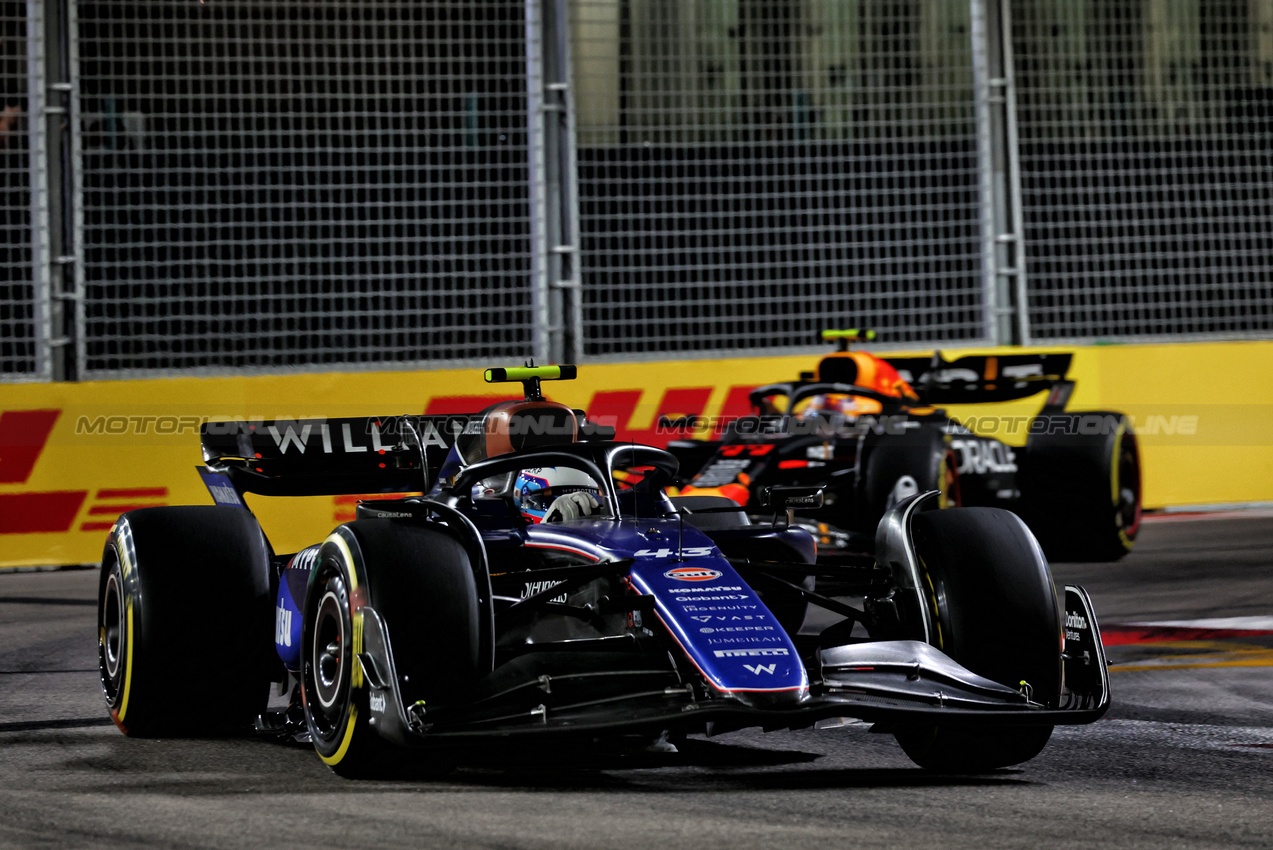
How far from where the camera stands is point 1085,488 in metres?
10.3

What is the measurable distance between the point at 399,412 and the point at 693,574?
6917 millimetres

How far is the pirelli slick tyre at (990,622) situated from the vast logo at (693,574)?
2.05ft

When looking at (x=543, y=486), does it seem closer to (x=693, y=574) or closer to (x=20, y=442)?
(x=693, y=574)

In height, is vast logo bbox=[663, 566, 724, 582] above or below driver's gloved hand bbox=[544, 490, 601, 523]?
below

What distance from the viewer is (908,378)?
37.8 ft

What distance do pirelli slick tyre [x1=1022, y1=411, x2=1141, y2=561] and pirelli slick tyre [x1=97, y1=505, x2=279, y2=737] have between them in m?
6.39

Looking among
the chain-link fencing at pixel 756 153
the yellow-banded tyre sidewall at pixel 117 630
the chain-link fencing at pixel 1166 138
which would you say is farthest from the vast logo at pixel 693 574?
the chain-link fencing at pixel 1166 138

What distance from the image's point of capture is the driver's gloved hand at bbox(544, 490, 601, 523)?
5164 mm

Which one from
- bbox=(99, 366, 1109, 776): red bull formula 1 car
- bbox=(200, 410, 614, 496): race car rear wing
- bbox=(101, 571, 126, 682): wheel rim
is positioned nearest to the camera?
bbox=(99, 366, 1109, 776): red bull formula 1 car

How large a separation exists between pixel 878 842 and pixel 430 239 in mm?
8339

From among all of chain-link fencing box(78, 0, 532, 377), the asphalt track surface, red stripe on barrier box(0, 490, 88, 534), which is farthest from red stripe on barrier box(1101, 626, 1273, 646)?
red stripe on barrier box(0, 490, 88, 534)

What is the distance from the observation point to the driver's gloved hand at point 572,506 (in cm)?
516

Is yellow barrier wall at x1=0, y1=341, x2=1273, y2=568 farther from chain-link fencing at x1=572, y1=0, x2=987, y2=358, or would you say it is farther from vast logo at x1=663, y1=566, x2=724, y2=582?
vast logo at x1=663, y1=566, x2=724, y2=582

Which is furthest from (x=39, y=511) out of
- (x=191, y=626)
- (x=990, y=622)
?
(x=990, y=622)
